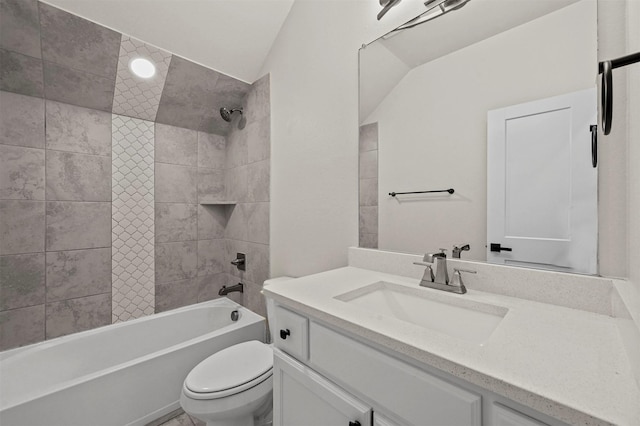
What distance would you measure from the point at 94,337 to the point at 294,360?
1.76m

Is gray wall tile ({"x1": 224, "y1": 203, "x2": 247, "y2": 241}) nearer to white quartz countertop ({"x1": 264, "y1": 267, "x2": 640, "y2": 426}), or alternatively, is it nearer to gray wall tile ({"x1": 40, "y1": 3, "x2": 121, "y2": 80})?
gray wall tile ({"x1": 40, "y1": 3, "x2": 121, "y2": 80})

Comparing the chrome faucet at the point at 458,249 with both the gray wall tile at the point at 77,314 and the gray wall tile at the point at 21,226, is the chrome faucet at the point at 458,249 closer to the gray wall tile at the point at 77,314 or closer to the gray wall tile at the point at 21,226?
the gray wall tile at the point at 77,314

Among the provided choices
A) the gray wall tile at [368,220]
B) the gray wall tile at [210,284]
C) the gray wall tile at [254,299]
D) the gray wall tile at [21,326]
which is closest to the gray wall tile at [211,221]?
the gray wall tile at [210,284]

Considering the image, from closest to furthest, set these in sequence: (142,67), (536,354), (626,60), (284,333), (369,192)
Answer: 1. (626,60)
2. (536,354)
3. (284,333)
4. (369,192)
5. (142,67)

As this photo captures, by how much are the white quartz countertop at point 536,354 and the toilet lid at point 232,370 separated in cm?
70

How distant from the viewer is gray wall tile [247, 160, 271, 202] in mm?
2032

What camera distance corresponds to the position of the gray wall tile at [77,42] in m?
1.48

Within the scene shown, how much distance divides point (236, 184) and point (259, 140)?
52 centimetres

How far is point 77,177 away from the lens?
1.88 m

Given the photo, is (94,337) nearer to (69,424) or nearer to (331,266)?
(69,424)

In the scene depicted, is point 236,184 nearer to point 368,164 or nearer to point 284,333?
point 368,164

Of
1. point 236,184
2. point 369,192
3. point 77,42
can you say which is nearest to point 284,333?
point 369,192

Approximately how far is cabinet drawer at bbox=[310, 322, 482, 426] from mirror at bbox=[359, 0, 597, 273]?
589mm

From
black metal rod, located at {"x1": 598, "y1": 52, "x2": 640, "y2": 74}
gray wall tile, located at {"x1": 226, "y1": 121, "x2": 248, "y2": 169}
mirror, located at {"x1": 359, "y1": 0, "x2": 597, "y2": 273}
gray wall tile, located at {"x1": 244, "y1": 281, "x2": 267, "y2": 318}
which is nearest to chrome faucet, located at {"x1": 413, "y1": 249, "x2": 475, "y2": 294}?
mirror, located at {"x1": 359, "y1": 0, "x2": 597, "y2": 273}
